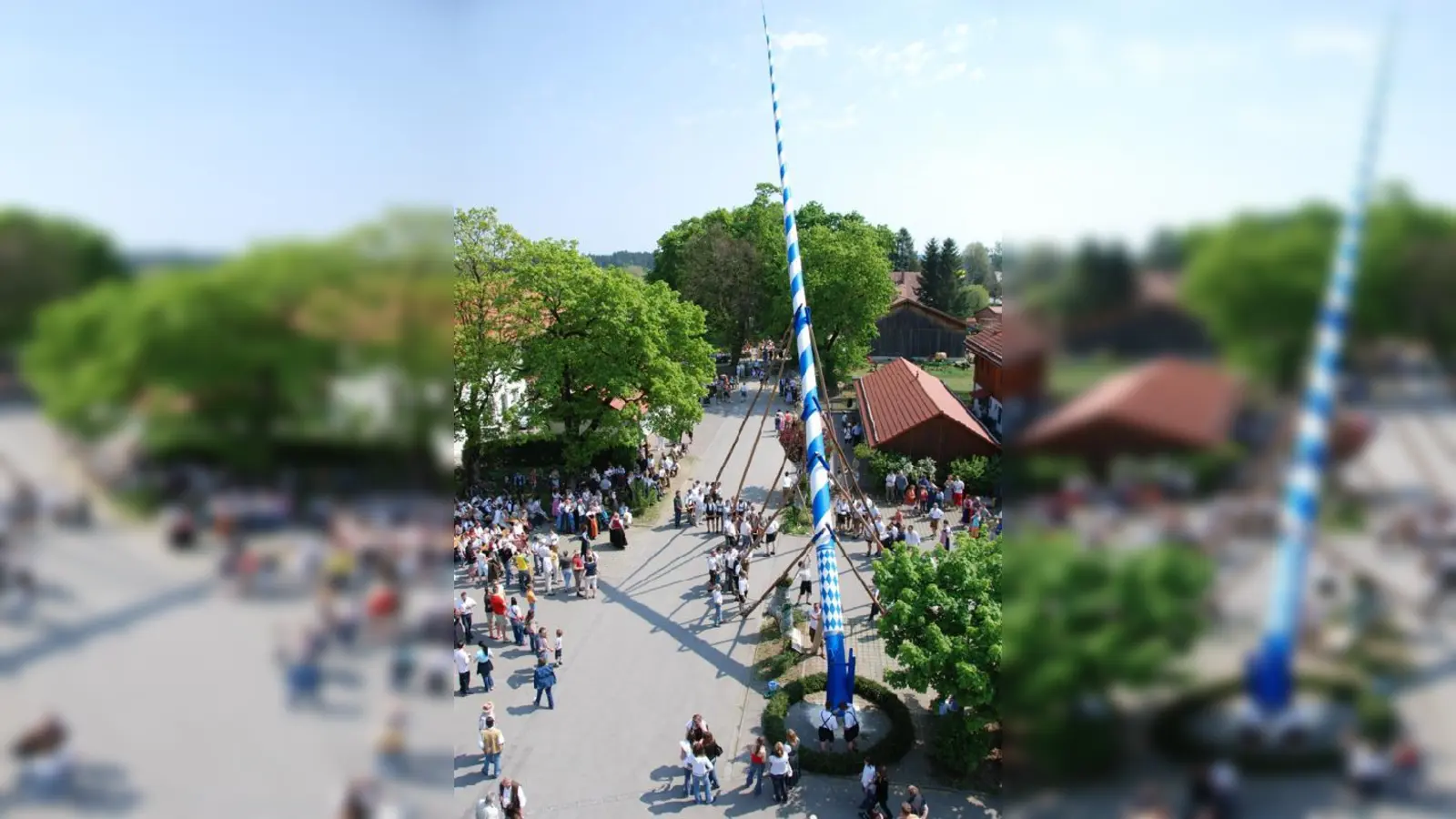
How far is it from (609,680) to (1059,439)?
46.3ft

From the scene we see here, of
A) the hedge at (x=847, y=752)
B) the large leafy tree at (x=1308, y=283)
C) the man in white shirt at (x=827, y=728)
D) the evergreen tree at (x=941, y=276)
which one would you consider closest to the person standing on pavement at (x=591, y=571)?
the hedge at (x=847, y=752)

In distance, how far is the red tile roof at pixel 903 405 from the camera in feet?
85.9

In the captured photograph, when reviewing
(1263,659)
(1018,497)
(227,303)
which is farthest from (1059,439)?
(227,303)

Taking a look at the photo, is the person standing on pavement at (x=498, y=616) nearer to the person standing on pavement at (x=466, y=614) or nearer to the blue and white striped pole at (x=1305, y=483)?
the person standing on pavement at (x=466, y=614)

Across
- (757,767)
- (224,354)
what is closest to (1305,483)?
(224,354)

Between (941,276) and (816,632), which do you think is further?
(941,276)

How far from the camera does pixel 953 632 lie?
39.3 ft

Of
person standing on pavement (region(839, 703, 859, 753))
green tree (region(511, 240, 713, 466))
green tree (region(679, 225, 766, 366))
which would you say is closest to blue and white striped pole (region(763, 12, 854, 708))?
person standing on pavement (region(839, 703, 859, 753))

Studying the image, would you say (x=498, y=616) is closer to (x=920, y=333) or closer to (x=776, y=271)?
(x=776, y=271)

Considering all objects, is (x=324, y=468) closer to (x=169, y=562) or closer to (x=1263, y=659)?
(x=169, y=562)

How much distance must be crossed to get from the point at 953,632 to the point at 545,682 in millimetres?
6886

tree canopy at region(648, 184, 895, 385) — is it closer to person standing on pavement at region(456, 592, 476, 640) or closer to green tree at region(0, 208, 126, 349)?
person standing on pavement at region(456, 592, 476, 640)

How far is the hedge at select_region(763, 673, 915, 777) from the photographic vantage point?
484 inches

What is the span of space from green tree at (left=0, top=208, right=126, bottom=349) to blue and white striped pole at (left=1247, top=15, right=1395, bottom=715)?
2.91 metres
